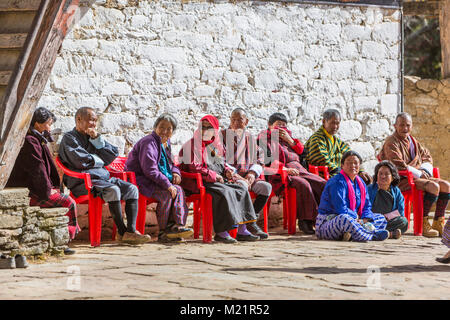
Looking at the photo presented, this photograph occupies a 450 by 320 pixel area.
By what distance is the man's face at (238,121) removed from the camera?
8.16 m

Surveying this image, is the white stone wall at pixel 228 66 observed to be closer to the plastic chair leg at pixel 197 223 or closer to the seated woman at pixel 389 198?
the plastic chair leg at pixel 197 223

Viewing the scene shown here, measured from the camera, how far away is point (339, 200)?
A: 24.4 ft

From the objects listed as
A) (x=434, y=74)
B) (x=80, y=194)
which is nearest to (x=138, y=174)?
(x=80, y=194)

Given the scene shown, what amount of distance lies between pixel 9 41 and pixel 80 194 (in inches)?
61.6

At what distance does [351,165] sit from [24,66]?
131 inches

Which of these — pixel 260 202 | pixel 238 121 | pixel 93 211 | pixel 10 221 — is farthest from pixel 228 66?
pixel 10 221

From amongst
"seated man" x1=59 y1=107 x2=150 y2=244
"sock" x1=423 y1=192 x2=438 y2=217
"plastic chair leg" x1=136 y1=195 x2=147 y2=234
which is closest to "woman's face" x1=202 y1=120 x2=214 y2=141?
"plastic chair leg" x1=136 y1=195 x2=147 y2=234

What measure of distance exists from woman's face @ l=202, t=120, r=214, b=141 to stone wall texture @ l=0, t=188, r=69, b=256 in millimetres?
1974

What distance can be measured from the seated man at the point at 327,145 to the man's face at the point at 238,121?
903 millimetres

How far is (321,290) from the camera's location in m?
4.75

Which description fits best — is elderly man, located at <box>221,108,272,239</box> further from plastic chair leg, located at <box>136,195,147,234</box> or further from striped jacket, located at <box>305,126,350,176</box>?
plastic chair leg, located at <box>136,195,147,234</box>

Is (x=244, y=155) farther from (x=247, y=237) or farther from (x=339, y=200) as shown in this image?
(x=339, y=200)

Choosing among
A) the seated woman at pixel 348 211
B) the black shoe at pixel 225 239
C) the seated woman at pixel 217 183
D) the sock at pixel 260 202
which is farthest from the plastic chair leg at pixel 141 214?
the seated woman at pixel 348 211
